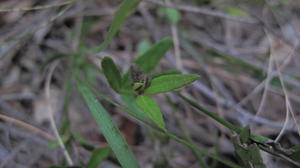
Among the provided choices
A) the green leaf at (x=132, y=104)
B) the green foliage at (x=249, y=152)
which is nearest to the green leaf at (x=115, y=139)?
the green leaf at (x=132, y=104)

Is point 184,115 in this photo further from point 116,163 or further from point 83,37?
point 83,37

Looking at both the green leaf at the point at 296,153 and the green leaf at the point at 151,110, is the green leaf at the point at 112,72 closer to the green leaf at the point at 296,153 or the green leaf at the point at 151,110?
the green leaf at the point at 151,110

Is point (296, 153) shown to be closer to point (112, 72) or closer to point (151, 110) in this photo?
point (151, 110)

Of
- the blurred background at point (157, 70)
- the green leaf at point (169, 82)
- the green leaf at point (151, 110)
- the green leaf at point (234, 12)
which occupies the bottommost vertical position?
the blurred background at point (157, 70)

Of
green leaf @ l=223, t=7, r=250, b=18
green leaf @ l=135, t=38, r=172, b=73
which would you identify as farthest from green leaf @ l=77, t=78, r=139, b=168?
green leaf @ l=223, t=7, r=250, b=18

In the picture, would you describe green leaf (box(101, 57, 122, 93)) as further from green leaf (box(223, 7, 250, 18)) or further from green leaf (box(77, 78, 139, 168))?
green leaf (box(223, 7, 250, 18))
